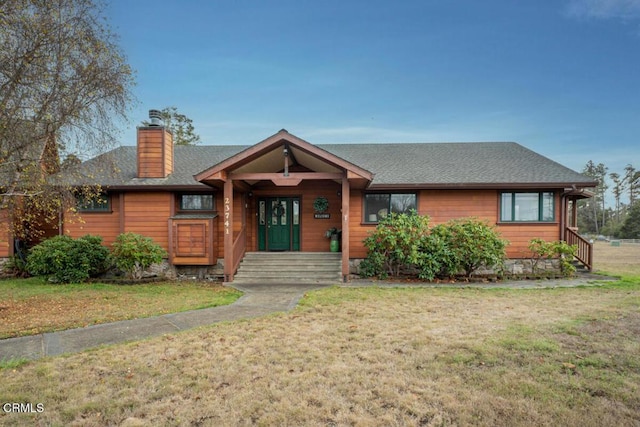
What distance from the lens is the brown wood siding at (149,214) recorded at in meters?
10.3

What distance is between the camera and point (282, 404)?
260 centimetres

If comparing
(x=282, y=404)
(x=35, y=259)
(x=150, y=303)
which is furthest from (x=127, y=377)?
(x=35, y=259)

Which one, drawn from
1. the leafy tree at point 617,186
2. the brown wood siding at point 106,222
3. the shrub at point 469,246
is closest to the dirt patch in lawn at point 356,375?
Answer: the shrub at point 469,246

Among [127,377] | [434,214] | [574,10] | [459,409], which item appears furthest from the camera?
[574,10]

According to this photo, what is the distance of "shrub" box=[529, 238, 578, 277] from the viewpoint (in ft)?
31.6

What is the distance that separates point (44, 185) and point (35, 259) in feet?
14.0

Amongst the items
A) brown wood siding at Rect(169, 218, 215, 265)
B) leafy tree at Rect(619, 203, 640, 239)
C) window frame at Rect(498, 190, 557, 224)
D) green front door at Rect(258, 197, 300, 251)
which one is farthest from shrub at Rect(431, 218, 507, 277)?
leafy tree at Rect(619, 203, 640, 239)

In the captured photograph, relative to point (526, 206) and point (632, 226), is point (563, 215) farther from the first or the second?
point (632, 226)

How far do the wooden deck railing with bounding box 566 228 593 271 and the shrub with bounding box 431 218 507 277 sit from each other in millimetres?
2789

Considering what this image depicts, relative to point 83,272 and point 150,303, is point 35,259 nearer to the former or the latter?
point 83,272

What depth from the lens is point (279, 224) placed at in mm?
11586

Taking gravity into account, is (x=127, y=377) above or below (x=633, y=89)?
below

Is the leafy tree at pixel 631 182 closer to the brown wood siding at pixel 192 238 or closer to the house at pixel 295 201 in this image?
the house at pixel 295 201

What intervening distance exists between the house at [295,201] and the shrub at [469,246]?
979mm
